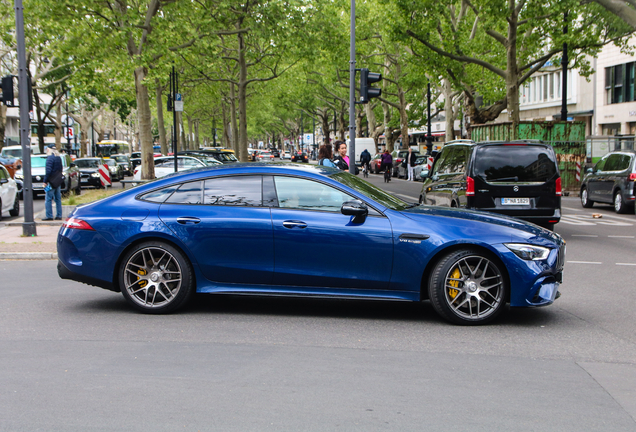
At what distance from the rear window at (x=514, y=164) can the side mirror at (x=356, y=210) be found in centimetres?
658

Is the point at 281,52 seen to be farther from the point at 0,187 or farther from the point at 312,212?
the point at 312,212

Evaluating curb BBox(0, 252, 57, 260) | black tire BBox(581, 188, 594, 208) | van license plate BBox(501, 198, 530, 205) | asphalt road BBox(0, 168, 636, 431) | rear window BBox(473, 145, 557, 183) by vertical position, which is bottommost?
asphalt road BBox(0, 168, 636, 431)

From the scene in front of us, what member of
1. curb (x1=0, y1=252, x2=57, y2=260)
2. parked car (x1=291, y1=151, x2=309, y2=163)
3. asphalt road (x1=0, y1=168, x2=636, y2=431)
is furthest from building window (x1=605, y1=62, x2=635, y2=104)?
curb (x1=0, y1=252, x2=57, y2=260)

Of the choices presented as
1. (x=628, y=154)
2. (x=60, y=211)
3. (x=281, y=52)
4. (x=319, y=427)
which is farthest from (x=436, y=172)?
(x=281, y=52)

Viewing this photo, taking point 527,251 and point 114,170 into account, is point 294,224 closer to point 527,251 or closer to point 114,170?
point 527,251

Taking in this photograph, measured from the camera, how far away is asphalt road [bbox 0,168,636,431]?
424 cm

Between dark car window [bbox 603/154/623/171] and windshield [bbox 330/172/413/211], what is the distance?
47.9 feet

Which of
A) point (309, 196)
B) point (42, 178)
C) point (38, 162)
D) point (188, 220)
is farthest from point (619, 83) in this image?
point (188, 220)

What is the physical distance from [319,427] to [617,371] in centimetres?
248

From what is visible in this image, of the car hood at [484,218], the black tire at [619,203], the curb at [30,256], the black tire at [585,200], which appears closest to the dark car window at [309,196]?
the car hood at [484,218]

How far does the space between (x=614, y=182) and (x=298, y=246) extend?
15.8 meters

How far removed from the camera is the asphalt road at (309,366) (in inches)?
167

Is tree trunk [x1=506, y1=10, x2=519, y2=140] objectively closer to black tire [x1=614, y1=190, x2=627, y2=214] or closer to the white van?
black tire [x1=614, y1=190, x2=627, y2=214]

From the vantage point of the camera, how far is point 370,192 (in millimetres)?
6996
